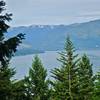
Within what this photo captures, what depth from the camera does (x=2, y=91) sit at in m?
13.9

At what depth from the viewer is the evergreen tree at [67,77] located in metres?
25.4

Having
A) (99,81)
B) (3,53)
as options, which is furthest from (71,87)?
(3,53)

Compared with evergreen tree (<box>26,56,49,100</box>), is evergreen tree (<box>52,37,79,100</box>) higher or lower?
lower

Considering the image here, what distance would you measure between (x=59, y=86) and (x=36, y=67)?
66.6 ft

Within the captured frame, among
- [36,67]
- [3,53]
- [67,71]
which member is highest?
[36,67]

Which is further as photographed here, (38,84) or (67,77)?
(38,84)

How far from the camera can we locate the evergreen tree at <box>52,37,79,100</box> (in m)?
25.4

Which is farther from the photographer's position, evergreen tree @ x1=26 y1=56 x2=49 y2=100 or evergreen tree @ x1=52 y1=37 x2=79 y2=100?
evergreen tree @ x1=26 y1=56 x2=49 y2=100

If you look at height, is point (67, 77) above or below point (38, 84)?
below

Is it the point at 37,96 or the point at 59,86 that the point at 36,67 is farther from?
the point at 59,86

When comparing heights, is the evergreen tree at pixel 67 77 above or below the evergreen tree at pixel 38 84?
below

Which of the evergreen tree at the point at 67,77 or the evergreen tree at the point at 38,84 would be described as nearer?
the evergreen tree at the point at 67,77

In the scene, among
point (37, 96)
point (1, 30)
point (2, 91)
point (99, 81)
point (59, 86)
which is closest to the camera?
point (1, 30)

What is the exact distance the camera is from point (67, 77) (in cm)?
2542
